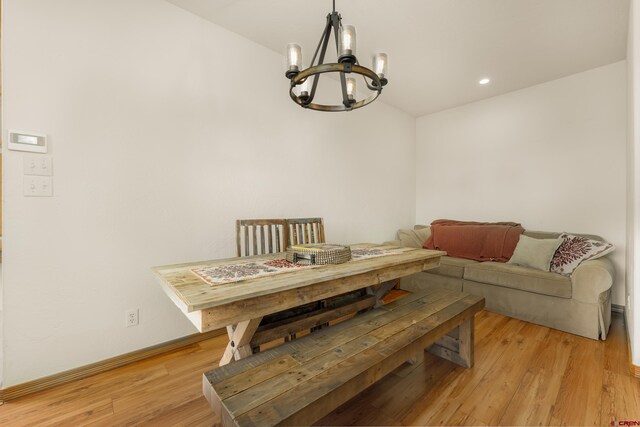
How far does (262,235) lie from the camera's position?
7.16ft

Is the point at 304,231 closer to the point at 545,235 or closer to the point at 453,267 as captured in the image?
the point at 453,267

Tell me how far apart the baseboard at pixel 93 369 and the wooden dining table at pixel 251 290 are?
0.86m

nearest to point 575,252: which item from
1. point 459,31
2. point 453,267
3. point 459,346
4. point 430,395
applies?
point 453,267

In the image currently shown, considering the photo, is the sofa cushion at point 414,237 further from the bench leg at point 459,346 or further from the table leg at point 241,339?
the table leg at point 241,339

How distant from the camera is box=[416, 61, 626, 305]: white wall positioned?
2768mm

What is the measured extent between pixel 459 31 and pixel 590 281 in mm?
2254

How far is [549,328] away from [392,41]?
2818 mm

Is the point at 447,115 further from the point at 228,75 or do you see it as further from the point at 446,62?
the point at 228,75

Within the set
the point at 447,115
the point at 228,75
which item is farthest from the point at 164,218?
the point at 447,115

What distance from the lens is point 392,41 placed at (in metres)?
2.45

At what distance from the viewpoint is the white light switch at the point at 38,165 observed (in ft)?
5.11

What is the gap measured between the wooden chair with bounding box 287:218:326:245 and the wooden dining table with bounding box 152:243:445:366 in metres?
0.54

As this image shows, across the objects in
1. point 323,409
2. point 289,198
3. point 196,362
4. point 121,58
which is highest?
point 121,58

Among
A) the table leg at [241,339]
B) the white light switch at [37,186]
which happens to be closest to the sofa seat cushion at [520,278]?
the table leg at [241,339]
